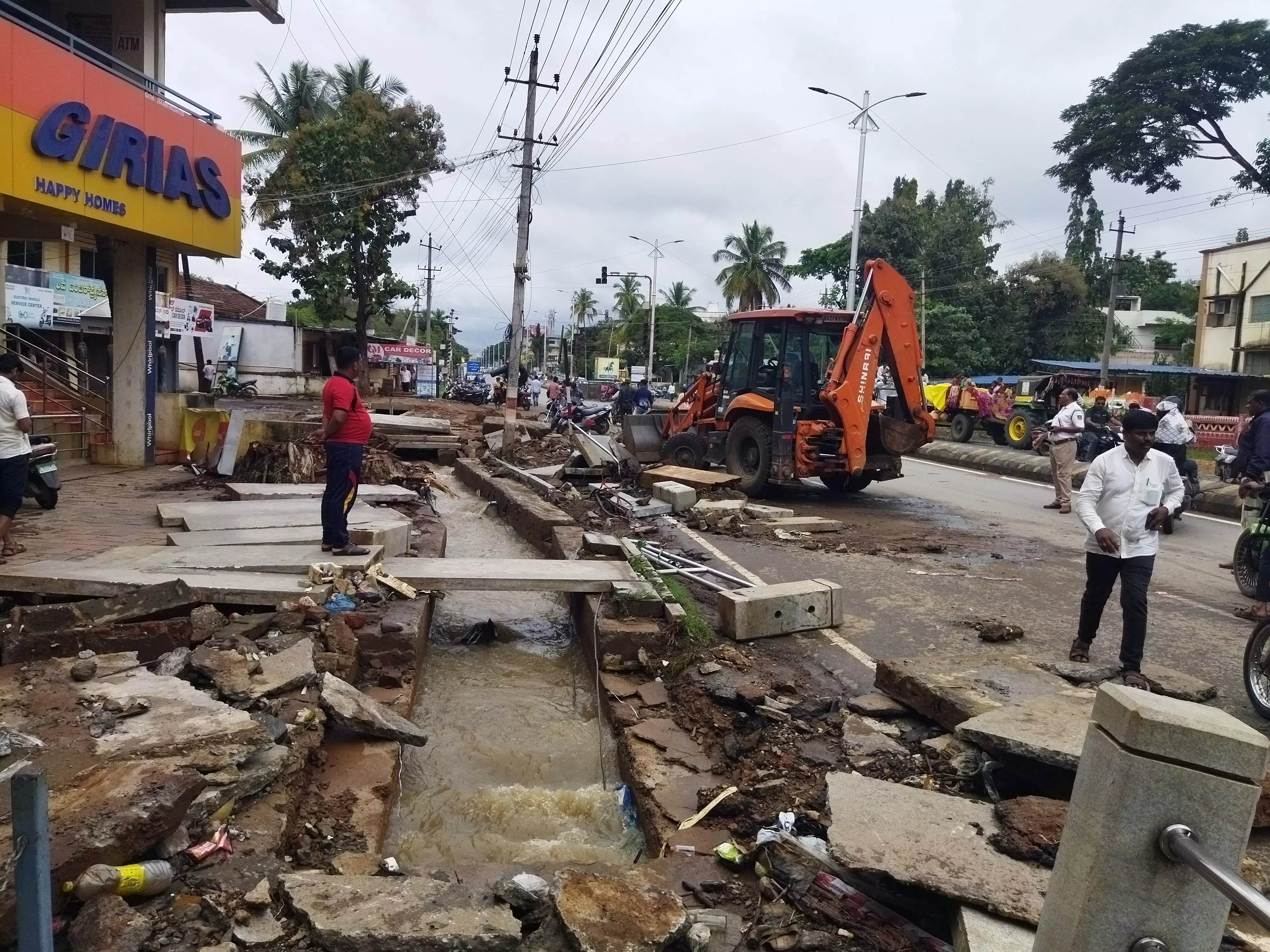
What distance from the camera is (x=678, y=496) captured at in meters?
11.7

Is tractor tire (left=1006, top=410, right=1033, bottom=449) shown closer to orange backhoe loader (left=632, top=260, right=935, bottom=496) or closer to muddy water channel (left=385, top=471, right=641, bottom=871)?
Answer: orange backhoe loader (left=632, top=260, right=935, bottom=496)

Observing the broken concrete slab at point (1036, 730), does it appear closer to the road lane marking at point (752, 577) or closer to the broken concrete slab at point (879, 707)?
the broken concrete slab at point (879, 707)

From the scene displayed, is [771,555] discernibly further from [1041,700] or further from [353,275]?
[353,275]

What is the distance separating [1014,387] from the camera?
26125mm

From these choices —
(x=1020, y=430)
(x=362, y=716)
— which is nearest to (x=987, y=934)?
(x=362, y=716)

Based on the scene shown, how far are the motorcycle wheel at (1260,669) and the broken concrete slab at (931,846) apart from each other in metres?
2.37

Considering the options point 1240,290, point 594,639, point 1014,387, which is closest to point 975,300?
point 1240,290

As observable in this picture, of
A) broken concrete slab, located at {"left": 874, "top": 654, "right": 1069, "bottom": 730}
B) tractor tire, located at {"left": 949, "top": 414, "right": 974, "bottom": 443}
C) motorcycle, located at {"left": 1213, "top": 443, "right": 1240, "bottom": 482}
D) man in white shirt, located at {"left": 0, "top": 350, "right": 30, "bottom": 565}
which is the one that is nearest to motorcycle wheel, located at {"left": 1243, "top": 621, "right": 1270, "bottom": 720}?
broken concrete slab, located at {"left": 874, "top": 654, "right": 1069, "bottom": 730}

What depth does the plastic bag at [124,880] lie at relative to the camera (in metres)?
2.80

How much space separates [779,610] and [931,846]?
10.8ft

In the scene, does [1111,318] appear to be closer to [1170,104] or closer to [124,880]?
[1170,104]

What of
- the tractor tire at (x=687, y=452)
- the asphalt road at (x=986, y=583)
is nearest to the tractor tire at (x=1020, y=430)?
the asphalt road at (x=986, y=583)

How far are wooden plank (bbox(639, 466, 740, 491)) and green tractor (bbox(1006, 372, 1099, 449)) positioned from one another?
12.2 m

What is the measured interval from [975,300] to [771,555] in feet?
108
